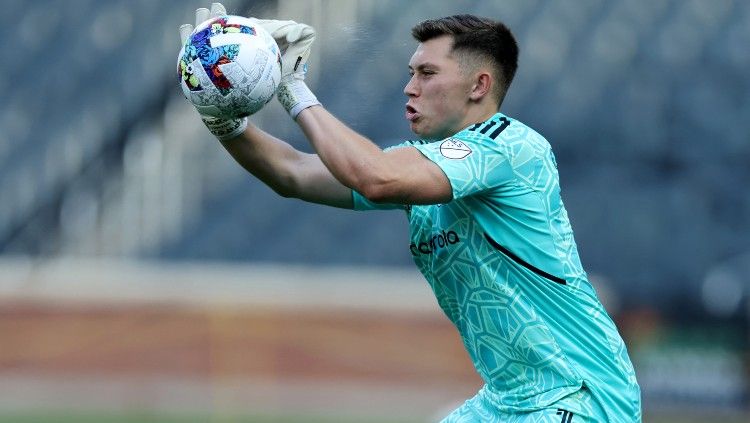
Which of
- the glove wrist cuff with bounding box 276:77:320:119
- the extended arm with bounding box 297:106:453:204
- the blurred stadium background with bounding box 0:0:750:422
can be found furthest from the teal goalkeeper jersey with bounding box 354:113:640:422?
the blurred stadium background with bounding box 0:0:750:422

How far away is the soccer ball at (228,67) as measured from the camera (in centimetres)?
450

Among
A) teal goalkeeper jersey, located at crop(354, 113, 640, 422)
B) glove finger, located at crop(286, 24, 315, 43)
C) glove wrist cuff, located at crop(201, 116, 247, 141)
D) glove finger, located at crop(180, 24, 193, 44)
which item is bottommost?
teal goalkeeper jersey, located at crop(354, 113, 640, 422)

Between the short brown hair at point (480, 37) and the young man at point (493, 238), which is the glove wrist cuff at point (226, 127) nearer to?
the young man at point (493, 238)

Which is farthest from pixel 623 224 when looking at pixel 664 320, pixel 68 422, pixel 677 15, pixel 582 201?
pixel 68 422

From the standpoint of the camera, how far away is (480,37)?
4930 millimetres

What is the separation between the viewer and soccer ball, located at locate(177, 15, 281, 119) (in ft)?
14.8

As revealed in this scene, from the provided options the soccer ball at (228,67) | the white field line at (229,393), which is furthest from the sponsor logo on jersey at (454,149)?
the white field line at (229,393)

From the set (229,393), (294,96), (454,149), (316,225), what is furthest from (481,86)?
(316,225)

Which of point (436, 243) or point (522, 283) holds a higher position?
point (436, 243)

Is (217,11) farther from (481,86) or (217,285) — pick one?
(217,285)

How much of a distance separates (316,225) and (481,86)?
8.43 metres

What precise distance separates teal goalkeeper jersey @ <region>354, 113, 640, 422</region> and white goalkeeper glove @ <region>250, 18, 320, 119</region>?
51 cm

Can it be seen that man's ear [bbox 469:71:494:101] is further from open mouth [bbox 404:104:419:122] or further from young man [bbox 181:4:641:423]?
open mouth [bbox 404:104:419:122]

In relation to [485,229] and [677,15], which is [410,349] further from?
[485,229]
